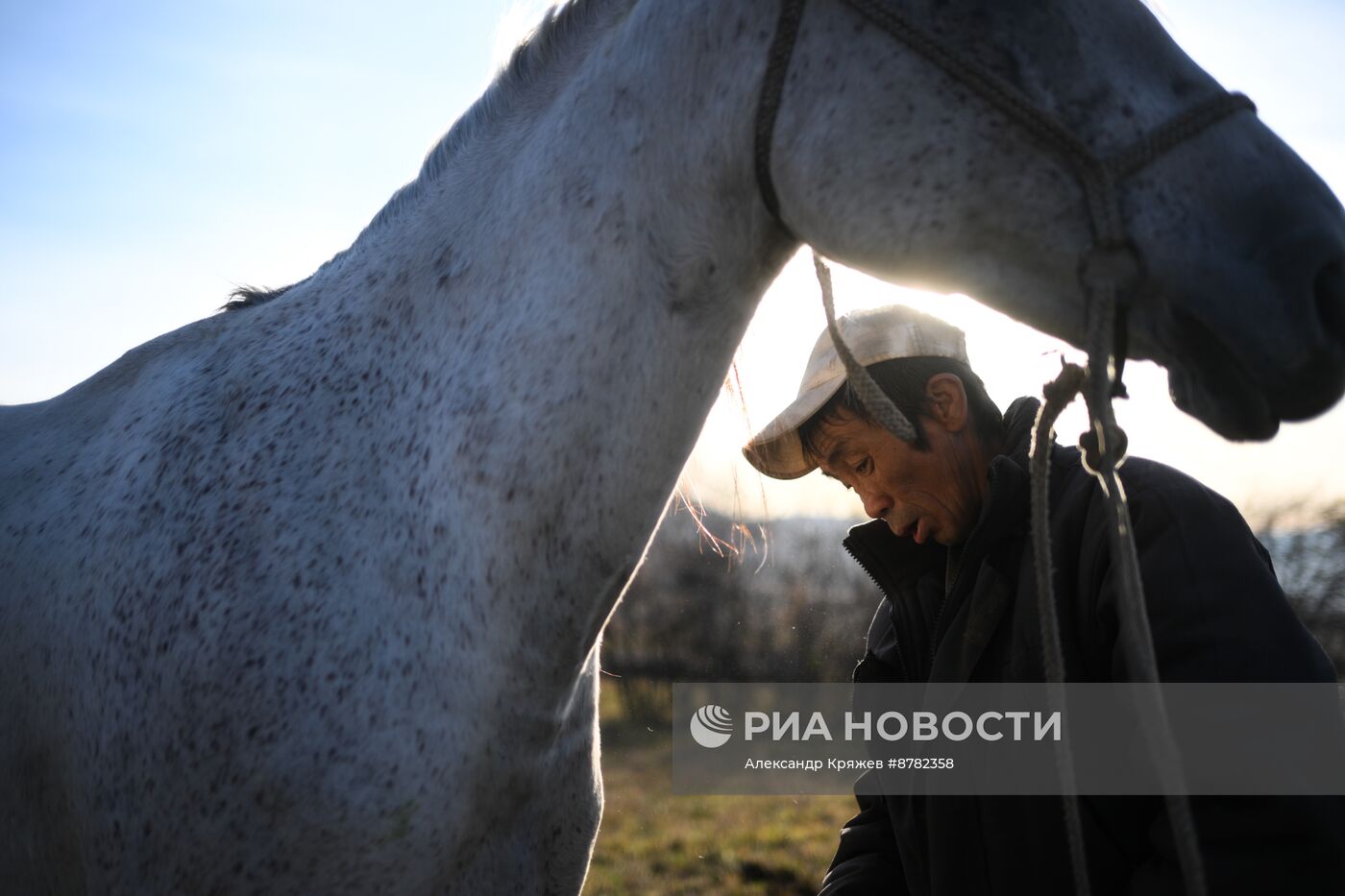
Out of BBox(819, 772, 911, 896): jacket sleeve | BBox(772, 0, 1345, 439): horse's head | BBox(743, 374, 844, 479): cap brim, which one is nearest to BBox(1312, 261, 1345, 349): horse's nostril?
BBox(772, 0, 1345, 439): horse's head

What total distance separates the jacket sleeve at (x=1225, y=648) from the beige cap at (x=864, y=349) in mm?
772

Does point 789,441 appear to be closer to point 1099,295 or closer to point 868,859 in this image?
point 868,859

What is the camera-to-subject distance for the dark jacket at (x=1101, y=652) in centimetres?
160

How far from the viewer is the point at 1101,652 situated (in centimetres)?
193

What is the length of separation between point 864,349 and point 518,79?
1.17 metres

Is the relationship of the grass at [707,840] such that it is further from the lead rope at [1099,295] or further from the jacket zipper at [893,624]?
the lead rope at [1099,295]

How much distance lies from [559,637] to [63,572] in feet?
3.38

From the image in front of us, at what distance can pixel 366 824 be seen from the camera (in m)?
1.45

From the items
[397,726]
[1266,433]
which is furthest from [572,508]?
[1266,433]

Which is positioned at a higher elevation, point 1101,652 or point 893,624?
point 893,624

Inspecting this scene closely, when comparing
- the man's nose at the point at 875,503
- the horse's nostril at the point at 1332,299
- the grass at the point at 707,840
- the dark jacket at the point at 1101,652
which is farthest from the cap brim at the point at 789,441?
the grass at the point at 707,840

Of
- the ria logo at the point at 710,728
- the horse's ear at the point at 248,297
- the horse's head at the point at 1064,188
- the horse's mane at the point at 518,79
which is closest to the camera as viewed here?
the horse's head at the point at 1064,188

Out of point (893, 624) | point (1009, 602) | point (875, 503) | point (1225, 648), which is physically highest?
point (875, 503)

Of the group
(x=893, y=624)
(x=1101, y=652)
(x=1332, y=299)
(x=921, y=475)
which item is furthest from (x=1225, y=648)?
(x=893, y=624)
